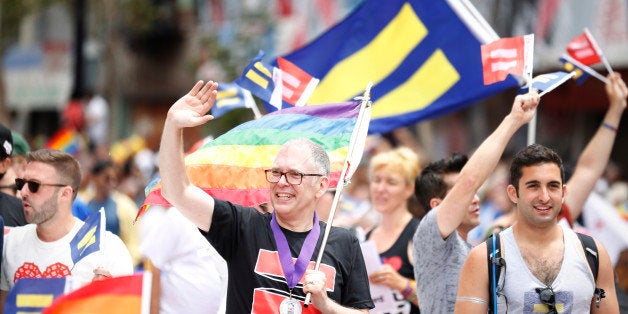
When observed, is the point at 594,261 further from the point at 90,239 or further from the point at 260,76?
the point at 260,76

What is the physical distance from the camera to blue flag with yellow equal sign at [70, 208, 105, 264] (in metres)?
5.88

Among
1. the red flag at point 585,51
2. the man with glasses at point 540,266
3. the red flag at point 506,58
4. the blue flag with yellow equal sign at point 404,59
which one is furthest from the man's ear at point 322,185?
the red flag at point 585,51

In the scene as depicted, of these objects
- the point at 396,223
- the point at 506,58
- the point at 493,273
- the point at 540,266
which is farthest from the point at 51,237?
the point at 506,58

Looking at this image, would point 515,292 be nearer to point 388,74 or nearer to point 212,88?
point 212,88

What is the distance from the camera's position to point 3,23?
29.0 meters

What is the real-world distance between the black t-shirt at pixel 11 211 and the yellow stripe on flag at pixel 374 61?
2.52 m

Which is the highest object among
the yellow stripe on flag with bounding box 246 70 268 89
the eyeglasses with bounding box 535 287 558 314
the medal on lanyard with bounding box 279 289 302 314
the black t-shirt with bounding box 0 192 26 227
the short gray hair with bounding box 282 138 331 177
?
the yellow stripe on flag with bounding box 246 70 268 89

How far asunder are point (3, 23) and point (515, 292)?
26.0 metres

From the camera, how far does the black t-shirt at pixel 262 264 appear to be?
5.16 meters

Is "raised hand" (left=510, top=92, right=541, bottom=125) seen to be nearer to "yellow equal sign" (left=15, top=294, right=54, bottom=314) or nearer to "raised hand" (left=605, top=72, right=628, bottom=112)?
"raised hand" (left=605, top=72, right=628, bottom=112)

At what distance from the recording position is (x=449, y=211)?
5.57m

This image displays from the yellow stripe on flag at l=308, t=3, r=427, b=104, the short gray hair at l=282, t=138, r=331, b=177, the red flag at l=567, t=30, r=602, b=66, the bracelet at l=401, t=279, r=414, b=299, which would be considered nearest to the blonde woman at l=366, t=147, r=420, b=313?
the bracelet at l=401, t=279, r=414, b=299

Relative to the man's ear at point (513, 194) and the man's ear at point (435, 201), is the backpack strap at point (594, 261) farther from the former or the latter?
the man's ear at point (435, 201)

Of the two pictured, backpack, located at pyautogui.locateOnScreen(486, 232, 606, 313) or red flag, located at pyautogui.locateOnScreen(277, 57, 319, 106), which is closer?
backpack, located at pyautogui.locateOnScreen(486, 232, 606, 313)
